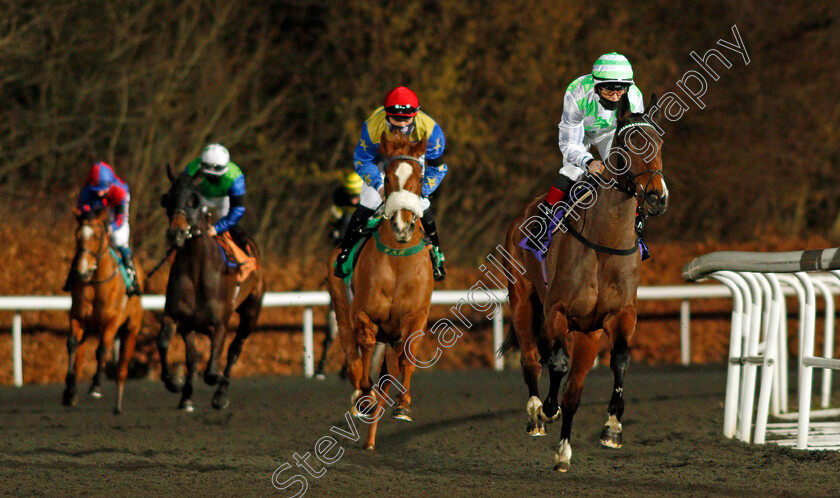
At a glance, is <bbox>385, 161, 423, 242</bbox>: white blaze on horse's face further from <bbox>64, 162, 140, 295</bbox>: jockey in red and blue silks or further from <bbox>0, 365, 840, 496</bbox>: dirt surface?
<bbox>64, 162, 140, 295</bbox>: jockey in red and blue silks

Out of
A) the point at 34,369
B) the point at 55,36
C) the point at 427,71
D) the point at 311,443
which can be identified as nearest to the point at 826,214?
the point at 427,71

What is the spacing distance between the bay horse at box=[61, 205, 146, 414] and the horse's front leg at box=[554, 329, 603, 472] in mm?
4698

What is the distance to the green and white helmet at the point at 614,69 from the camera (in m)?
5.89

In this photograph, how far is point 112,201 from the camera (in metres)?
9.78

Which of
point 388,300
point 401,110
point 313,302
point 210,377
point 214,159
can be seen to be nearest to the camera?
point 401,110

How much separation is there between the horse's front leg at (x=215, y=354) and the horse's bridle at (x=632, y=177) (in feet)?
14.0

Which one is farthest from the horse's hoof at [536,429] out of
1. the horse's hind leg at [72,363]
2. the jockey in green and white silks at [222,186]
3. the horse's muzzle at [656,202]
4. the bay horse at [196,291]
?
the horse's hind leg at [72,363]

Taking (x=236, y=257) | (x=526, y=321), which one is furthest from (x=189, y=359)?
(x=526, y=321)

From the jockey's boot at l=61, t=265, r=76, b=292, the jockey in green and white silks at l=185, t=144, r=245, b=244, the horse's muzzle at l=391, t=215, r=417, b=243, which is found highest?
the jockey in green and white silks at l=185, t=144, r=245, b=244

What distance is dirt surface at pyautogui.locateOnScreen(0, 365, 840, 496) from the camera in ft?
17.8

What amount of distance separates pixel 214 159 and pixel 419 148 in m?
3.68

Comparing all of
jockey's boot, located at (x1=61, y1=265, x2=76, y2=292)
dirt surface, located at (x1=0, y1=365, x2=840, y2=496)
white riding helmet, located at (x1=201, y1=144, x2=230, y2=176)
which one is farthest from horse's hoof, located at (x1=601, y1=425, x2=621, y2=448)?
jockey's boot, located at (x1=61, y1=265, x2=76, y2=292)

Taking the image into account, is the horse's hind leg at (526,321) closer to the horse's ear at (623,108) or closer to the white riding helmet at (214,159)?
the horse's ear at (623,108)

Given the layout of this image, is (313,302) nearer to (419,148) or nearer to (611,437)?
(419,148)
